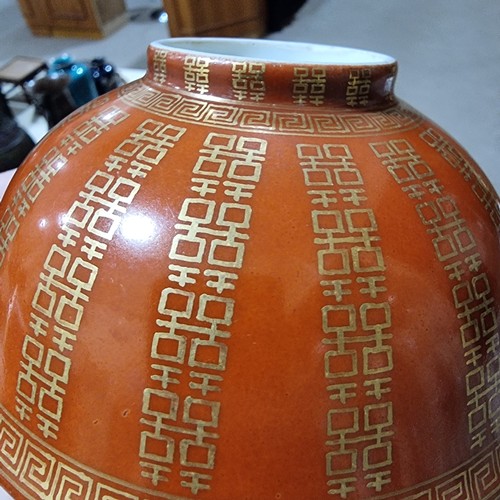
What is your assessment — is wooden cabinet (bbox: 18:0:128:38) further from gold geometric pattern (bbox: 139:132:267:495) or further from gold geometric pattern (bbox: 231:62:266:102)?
gold geometric pattern (bbox: 139:132:267:495)

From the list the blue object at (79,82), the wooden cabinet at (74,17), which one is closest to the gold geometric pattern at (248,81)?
the blue object at (79,82)

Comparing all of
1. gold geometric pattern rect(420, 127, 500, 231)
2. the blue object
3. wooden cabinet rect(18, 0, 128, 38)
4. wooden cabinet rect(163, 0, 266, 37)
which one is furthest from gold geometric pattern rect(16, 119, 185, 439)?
wooden cabinet rect(18, 0, 128, 38)

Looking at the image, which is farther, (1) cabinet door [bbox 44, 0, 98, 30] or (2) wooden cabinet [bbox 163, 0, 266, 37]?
(1) cabinet door [bbox 44, 0, 98, 30]

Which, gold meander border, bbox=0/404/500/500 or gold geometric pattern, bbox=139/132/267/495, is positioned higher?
gold geometric pattern, bbox=139/132/267/495

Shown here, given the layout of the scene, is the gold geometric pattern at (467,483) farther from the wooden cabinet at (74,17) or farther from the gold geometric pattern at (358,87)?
the wooden cabinet at (74,17)

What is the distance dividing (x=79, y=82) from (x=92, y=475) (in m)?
1.61

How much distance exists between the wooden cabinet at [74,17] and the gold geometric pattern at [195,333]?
11.6ft

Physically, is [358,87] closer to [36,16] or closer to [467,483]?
[467,483]

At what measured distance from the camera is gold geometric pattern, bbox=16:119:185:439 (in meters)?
0.56

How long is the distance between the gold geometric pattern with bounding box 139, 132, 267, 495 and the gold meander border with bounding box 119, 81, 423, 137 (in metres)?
0.07

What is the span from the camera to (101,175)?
0.59m

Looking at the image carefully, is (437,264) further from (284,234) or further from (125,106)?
(125,106)

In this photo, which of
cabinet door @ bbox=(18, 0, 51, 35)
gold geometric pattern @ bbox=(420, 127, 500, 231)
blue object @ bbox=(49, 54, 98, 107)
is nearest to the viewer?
gold geometric pattern @ bbox=(420, 127, 500, 231)

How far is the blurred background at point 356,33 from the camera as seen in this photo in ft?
7.89
